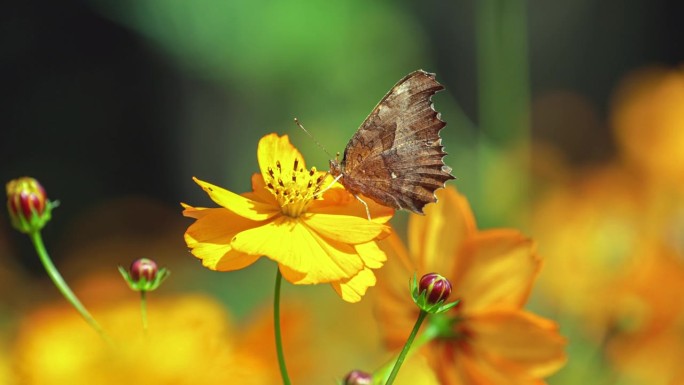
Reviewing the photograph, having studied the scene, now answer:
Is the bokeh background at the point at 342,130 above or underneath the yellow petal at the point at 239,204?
underneath

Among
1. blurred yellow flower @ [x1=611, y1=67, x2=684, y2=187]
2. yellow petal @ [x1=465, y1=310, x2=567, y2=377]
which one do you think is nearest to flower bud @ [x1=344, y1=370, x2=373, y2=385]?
yellow petal @ [x1=465, y1=310, x2=567, y2=377]

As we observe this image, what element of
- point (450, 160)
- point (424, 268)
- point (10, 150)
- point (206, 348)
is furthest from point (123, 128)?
point (206, 348)

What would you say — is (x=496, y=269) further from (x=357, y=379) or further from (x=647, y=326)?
(x=647, y=326)

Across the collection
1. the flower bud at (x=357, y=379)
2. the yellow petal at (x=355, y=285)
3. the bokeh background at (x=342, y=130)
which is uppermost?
the yellow petal at (x=355, y=285)

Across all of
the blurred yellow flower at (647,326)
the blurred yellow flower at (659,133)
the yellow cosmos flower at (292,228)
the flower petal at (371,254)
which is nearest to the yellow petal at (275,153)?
the yellow cosmos flower at (292,228)

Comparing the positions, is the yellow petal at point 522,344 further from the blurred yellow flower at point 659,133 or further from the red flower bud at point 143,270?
the blurred yellow flower at point 659,133

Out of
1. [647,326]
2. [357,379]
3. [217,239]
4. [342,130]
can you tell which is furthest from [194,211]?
[342,130]
